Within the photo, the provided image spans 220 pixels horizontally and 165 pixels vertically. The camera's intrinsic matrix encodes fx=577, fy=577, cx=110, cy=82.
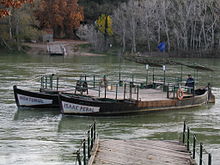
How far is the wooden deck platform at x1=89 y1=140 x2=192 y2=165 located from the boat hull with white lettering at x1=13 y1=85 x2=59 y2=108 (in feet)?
42.4

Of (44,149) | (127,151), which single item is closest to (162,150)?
(127,151)

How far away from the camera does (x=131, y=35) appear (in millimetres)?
89312

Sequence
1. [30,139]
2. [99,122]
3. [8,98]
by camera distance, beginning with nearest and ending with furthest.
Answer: [30,139]
[99,122]
[8,98]

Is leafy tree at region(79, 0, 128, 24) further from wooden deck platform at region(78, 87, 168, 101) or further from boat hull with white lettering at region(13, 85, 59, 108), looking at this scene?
boat hull with white lettering at region(13, 85, 59, 108)

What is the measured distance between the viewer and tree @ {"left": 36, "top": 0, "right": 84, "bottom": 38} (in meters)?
94.9

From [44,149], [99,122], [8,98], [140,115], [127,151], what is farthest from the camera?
[8,98]

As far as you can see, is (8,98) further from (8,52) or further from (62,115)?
(8,52)

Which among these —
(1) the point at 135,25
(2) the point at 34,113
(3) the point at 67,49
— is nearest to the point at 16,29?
(3) the point at 67,49

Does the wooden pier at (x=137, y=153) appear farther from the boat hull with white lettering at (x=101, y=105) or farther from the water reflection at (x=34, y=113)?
the water reflection at (x=34, y=113)

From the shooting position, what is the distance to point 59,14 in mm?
96438

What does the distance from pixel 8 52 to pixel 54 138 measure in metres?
64.1

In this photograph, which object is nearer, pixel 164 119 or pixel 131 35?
pixel 164 119

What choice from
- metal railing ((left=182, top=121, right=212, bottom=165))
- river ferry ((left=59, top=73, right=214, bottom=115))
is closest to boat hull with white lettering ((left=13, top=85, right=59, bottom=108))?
river ferry ((left=59, top=73, right=214, bottom=115))

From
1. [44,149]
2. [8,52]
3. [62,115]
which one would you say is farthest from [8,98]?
[8,52]
